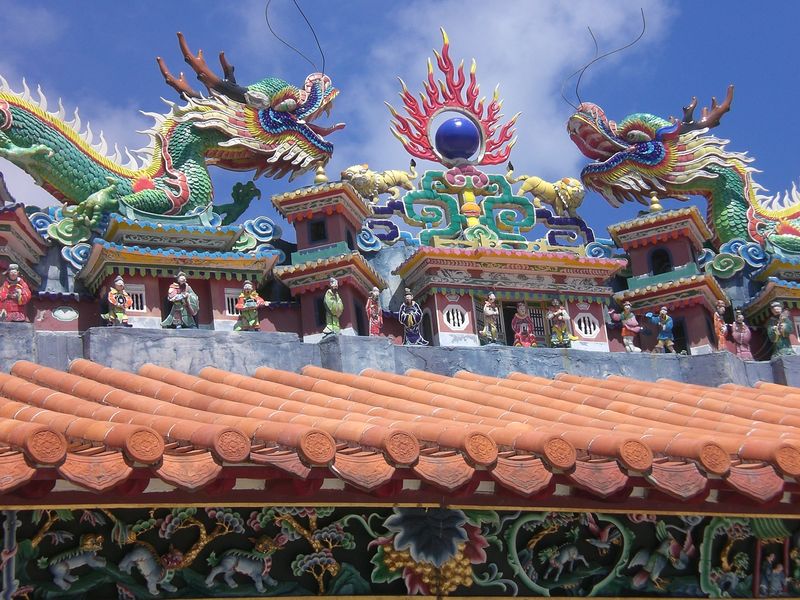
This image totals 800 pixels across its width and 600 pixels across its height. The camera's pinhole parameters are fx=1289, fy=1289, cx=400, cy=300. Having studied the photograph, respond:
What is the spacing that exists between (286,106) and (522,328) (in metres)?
4.08

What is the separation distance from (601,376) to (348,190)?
153 inches

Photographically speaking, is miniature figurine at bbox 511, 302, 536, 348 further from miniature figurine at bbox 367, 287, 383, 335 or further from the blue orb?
the blue orb

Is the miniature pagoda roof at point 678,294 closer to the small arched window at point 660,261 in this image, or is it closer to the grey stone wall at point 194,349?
the small arched window at point 660,261

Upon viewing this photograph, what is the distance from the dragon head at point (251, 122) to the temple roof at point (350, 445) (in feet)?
18.2

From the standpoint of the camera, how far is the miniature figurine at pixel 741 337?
15.6 metres

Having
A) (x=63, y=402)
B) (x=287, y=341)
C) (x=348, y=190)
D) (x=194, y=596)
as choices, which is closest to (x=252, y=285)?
(x=348, y=190)

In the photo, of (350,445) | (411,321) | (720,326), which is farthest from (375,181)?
(350,445)

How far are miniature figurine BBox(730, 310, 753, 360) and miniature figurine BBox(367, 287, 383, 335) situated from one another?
4526 millimetres

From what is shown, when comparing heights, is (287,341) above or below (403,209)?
below

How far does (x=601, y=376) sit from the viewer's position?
13352 millimetres

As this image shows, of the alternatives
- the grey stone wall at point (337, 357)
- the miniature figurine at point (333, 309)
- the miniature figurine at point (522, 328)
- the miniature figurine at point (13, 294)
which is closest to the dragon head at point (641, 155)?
the miniature figurine at point (522, 328)

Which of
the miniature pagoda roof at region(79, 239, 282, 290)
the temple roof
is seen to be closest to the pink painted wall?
the miniature pagoda roof at region(79, 239, 282, 290)

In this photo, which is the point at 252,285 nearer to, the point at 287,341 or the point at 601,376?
the point at 287,341

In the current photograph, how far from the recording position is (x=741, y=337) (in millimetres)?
15633
